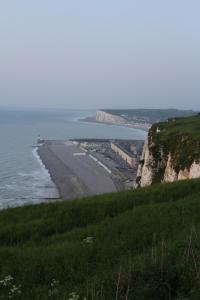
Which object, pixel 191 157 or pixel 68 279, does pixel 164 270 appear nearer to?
pixel 68 279

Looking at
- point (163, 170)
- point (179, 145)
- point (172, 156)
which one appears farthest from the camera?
point (163, 170)

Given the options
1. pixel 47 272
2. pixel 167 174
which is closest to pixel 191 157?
pixel 167 174

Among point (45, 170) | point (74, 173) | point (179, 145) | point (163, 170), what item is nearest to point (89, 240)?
point (179, 145)

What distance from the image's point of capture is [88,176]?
65.9 m

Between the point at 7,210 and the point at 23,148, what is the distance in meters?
87.6


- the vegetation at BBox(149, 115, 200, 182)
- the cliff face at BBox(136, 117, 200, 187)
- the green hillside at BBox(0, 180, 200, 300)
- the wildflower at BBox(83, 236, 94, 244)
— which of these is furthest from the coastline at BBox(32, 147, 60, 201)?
the wildflower at BBox(83, 236, 94, 244)

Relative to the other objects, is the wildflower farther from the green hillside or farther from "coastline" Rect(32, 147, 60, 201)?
"coastline" Rect(32, 147, 60, 201)

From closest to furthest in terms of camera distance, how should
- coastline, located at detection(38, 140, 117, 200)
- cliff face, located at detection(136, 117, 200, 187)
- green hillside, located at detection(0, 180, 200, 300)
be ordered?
green hillside, located at detection(0, 180, 200, 300)
cliff face, located at detection(136, 117, 200, 187)
coastline, located at detection(38, 140, 117, 200)

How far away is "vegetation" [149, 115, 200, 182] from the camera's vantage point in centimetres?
2448

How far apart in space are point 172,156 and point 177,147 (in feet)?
1.85

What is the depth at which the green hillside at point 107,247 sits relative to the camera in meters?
7.11

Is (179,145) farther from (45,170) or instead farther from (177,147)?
(45,170)

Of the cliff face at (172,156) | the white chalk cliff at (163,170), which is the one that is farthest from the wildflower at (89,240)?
the white chalk cliff at (163,170)

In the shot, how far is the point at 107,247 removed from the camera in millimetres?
9688
